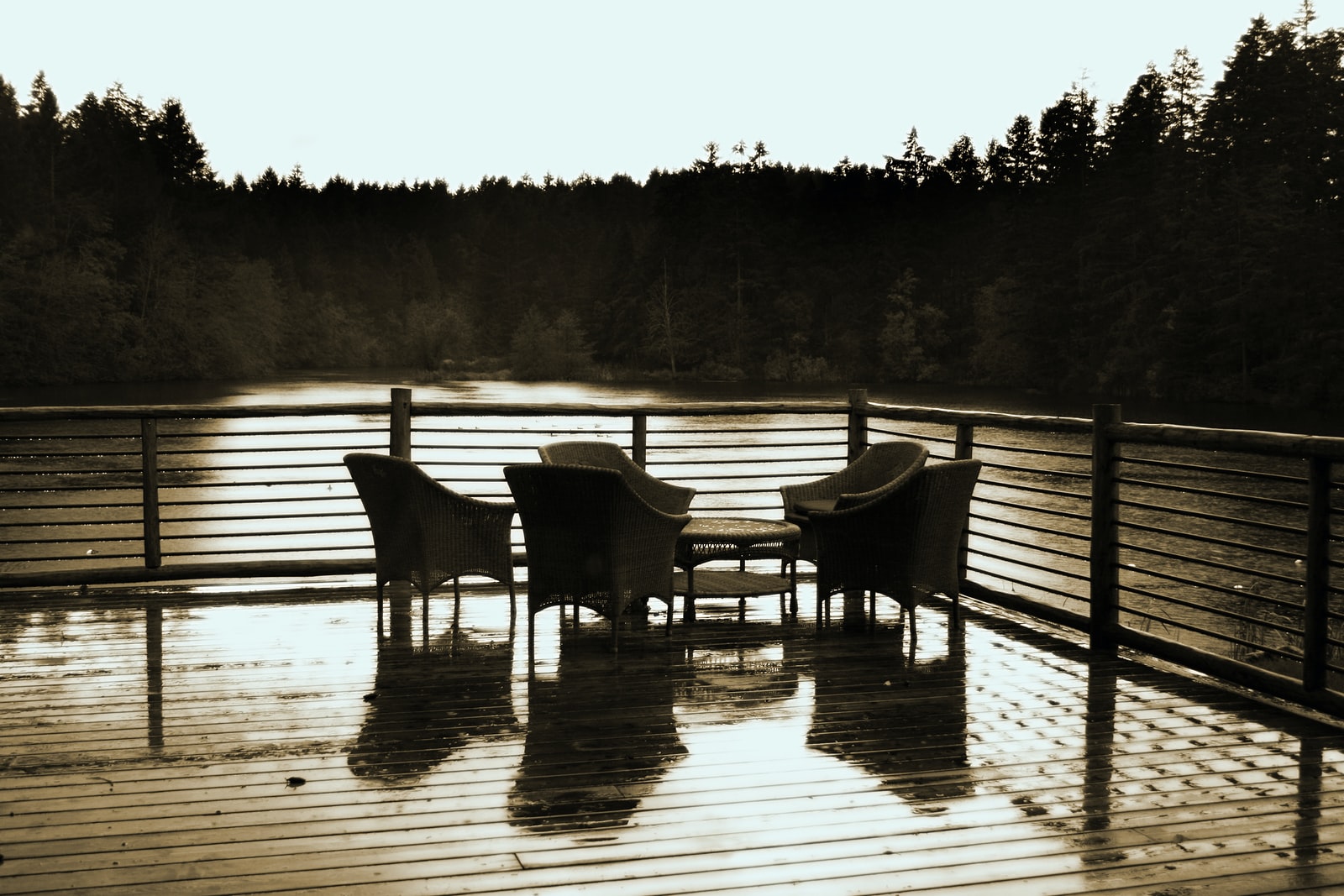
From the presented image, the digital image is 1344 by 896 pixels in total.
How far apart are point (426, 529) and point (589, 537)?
0.78 meters

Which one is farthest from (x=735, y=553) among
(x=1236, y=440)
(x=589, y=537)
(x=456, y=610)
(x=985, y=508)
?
(x=985, y=508)

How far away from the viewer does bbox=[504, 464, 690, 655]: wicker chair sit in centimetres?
436

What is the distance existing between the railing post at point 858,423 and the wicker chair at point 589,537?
6.43ft

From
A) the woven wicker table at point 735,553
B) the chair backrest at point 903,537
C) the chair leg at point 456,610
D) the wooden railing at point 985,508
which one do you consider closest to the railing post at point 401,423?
the wooden railing at point 985,508

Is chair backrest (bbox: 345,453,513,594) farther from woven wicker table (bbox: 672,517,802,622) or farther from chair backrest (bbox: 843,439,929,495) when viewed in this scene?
chair backrest (bbox: 843,439,929,495)

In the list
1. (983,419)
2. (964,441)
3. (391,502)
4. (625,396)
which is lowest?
(625,396)

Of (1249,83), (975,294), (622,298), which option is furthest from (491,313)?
(1249,83)

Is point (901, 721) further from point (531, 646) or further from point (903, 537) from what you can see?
point (531, 646)

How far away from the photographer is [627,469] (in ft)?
17.8

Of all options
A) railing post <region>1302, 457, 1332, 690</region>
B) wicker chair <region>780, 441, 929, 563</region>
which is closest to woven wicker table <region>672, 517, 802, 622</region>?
wicker chair <region>780, 441, 929, 563</region>

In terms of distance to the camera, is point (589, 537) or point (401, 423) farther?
point (401, 423)

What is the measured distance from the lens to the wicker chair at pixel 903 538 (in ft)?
15.0

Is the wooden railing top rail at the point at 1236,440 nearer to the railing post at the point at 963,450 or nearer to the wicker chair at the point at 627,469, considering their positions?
the railing post at the point at 963,450

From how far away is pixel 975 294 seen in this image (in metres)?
49.9
